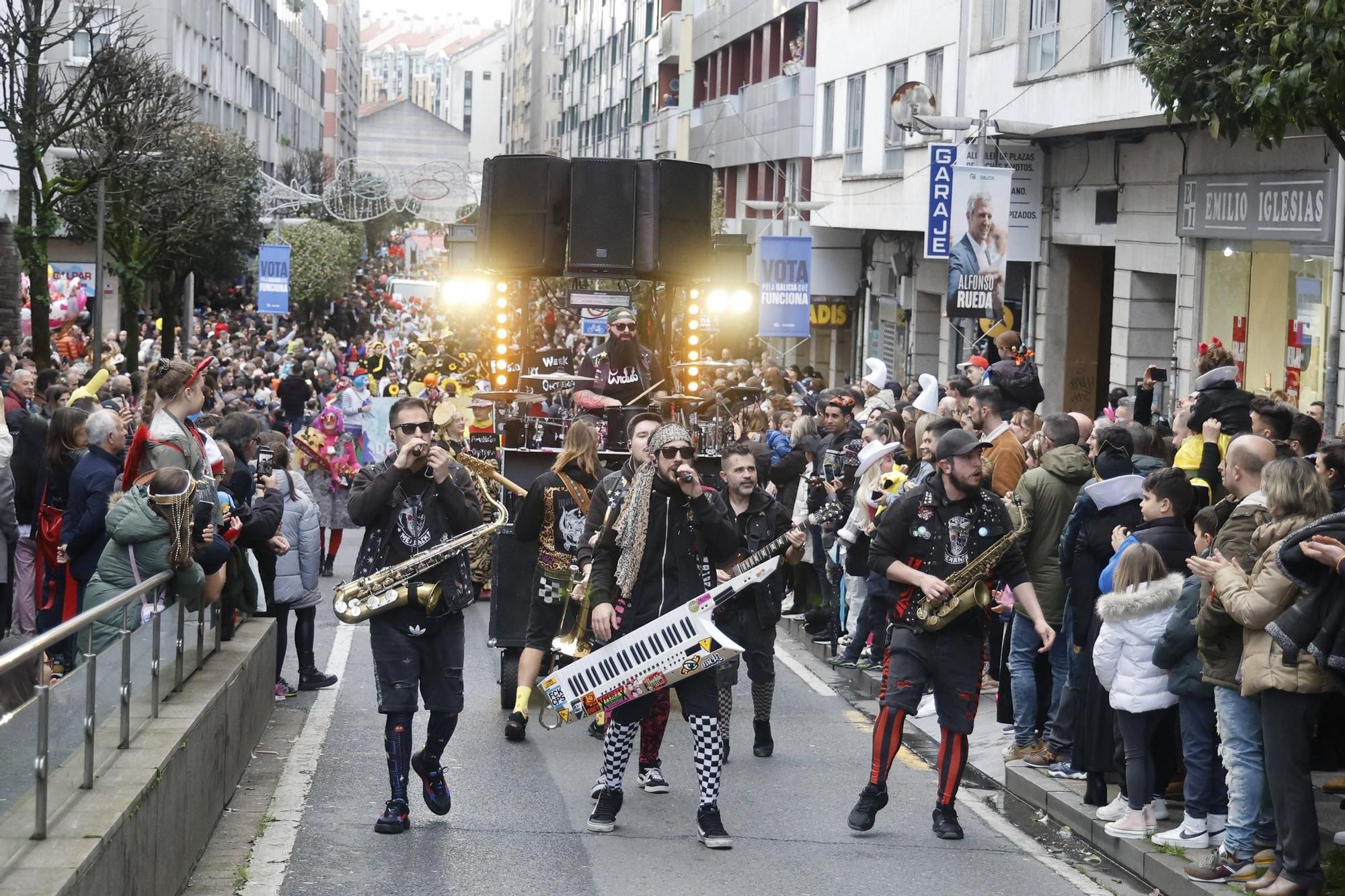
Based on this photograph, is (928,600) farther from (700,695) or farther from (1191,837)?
(1191,837)

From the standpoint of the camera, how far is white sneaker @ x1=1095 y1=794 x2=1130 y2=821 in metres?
8.19

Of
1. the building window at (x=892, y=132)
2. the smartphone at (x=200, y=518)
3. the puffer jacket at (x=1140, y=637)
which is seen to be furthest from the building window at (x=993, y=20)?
the smartphone at (x=200, y=518)

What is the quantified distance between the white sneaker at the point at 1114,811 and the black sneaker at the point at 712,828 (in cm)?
178

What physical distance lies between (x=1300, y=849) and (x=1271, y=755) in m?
0.37

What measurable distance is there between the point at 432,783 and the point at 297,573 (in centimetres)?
368

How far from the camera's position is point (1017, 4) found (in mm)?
22047

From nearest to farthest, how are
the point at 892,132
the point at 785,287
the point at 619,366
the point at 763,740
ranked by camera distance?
the point at 763,740 < the point at 619,366 < the point at 785,287 < the point at 892,132

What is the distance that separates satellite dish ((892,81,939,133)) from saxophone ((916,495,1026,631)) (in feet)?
58.9

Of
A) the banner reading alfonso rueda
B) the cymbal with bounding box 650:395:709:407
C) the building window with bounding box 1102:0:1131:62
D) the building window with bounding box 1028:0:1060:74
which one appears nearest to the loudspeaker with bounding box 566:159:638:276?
the cymbal with bounding box 650:395:709:407

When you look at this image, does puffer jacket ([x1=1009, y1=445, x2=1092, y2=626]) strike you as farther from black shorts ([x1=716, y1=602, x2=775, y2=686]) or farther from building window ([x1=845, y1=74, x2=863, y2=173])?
building window ([x1=845, y1=74, x2=863, y2=173])

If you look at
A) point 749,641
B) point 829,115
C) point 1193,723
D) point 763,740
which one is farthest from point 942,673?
point 829,115

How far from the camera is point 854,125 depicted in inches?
1281

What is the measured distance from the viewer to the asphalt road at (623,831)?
725 cm

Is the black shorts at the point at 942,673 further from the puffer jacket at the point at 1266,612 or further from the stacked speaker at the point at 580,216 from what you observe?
the stacked speaker at the point at 580,216
